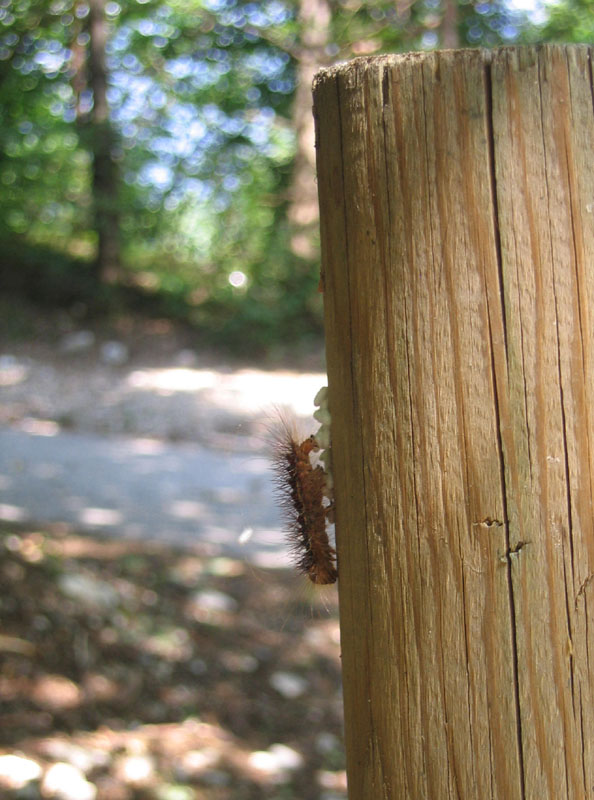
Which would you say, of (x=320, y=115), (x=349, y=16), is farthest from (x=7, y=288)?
(x=320, y=115)

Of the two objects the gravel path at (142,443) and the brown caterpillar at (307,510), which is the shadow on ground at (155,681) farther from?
the brown caterpillar at (307,510)

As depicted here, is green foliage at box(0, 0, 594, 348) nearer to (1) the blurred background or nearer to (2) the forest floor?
(1) the blurred background

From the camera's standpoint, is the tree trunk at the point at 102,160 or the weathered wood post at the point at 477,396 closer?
the weathered wood post at the point at 477,396

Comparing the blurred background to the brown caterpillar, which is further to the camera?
the blurred background

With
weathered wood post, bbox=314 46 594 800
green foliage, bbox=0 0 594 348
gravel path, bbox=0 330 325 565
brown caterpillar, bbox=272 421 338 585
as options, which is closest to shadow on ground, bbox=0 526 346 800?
gravel path, bbox=0 330 325 565

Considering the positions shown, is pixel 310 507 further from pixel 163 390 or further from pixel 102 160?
pixel 102 160

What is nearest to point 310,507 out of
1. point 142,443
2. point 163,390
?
point 142,443

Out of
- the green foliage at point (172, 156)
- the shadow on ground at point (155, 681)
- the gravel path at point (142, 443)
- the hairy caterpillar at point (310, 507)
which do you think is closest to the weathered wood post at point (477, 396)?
the hairy caterpillar at point (310, 507)
